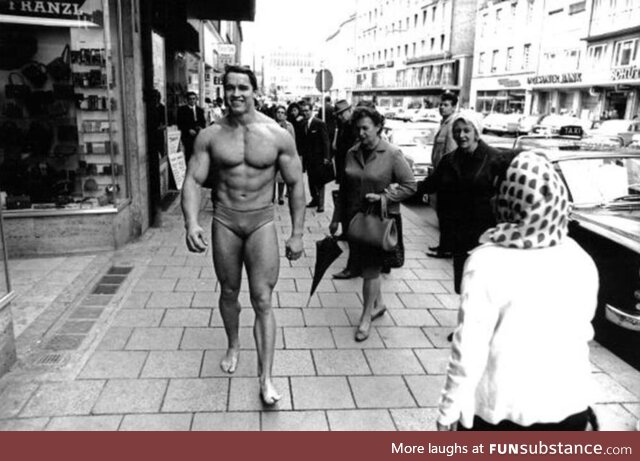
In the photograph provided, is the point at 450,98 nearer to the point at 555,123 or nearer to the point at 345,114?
the point at 345,114

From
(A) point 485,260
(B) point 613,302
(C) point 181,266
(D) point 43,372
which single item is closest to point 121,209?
(C) point 181,266

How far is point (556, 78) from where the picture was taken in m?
40.5

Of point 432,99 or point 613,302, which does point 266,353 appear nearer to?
point 613,302

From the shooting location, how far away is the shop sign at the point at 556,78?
38.5 meters

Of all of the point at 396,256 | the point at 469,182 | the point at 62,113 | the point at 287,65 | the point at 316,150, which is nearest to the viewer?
the point at 469,182

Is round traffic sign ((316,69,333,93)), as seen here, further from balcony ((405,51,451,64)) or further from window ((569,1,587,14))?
balcony ((405,51,451,64))

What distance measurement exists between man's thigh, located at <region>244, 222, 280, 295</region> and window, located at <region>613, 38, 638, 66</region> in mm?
36351

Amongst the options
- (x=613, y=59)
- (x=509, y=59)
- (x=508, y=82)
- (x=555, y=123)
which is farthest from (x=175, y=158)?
(x=509, y=59)

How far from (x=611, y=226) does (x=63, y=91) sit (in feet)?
21.6

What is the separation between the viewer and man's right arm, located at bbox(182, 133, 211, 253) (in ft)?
12.0

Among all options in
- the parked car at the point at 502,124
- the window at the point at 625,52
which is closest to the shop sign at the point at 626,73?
the window at the point at 625,52

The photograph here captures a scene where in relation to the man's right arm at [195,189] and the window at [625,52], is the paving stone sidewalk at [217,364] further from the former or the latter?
the window at [625,52]

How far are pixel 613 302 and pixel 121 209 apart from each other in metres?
5.83

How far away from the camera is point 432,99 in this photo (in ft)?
220
